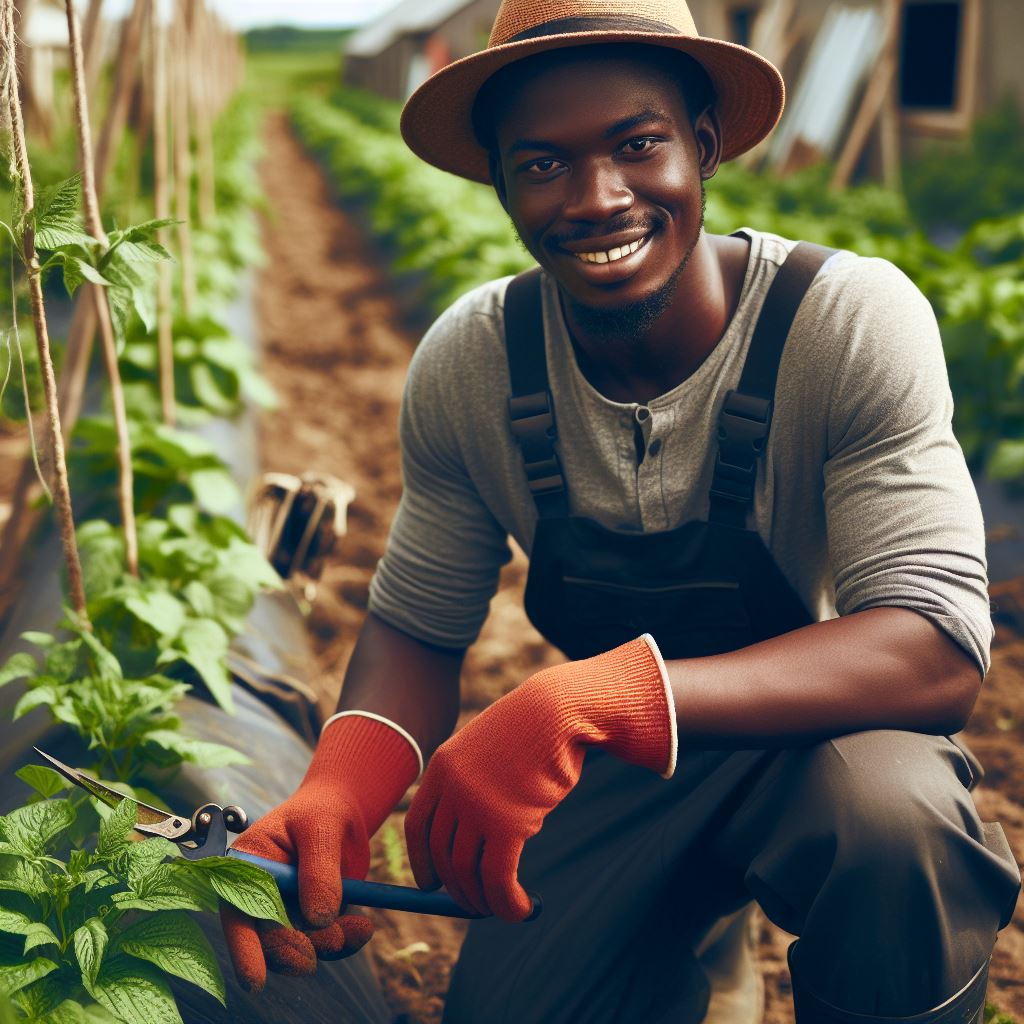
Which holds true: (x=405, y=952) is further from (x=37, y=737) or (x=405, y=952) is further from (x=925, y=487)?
(x=925, y=487)

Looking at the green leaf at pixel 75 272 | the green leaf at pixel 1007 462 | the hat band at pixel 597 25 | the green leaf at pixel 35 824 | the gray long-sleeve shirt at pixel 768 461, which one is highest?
the hat band at pixel 597 25

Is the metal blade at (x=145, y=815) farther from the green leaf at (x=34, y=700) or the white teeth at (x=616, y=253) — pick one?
the white teeth at (x=616, y=253)

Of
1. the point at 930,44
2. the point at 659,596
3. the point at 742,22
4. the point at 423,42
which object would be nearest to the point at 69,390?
the point at 659,596

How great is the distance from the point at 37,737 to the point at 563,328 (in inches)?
42.8

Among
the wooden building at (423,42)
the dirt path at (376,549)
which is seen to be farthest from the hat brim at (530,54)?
the wooden building at (423,42)

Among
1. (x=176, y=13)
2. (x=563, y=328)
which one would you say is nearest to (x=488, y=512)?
(x=563, y=328)

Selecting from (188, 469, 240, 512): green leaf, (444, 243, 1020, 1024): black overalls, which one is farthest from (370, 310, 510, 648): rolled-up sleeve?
(188, 469, 240, 512): green leaf

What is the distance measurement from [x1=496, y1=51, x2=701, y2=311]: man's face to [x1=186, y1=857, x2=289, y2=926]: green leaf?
0.93 meters

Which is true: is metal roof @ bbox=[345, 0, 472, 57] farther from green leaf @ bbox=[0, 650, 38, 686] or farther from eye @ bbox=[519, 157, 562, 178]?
green leaf @ bbox=[0, 650, 38, 686]

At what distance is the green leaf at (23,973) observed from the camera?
4.45 ft

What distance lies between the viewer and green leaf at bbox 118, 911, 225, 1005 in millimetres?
1434

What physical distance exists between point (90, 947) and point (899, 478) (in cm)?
117

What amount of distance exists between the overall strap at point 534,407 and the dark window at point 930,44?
1043cm

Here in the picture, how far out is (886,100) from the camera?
1051 cm
